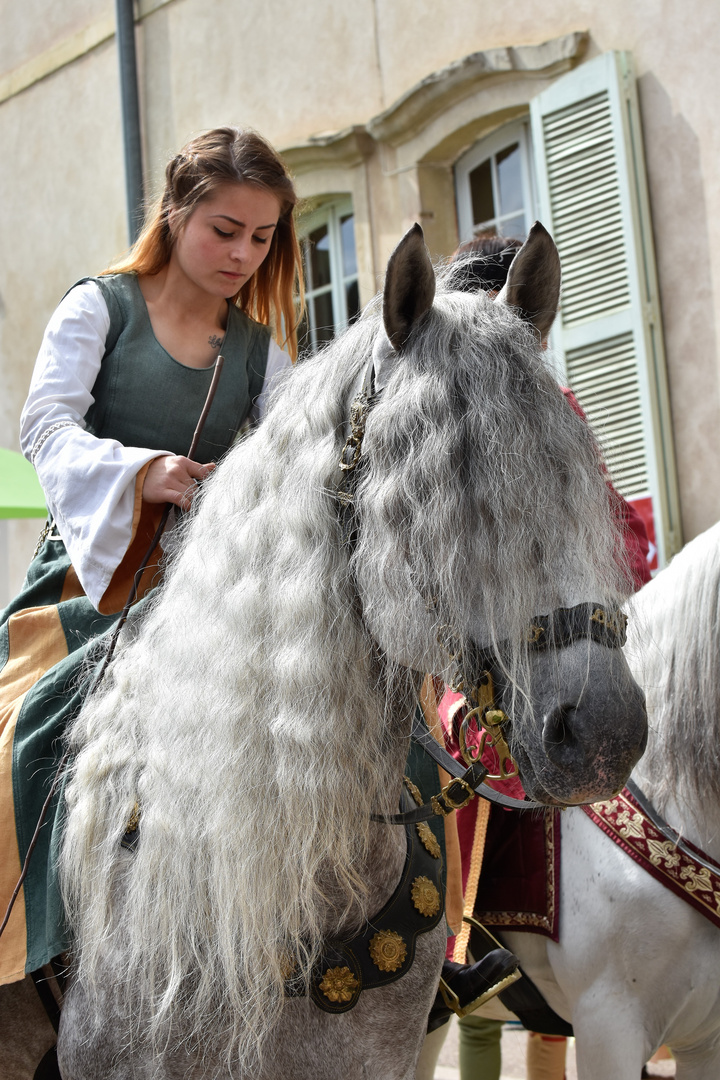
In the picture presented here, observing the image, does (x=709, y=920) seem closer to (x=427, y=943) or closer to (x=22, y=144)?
(x=427, y=943)

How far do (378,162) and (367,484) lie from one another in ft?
19.3

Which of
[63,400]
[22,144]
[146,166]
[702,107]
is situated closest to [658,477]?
[702,107]

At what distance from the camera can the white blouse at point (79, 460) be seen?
179cm

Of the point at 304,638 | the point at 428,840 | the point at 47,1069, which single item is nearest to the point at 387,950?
the point at 428,840

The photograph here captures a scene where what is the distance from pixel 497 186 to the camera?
6578mm

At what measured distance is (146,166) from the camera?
8133 millimetres

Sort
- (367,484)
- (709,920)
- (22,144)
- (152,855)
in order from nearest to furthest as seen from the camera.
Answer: (367,484)
(152,855)
(709,920)
(22,144)

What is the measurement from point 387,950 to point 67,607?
840 mm

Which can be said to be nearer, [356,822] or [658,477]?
[356,822]

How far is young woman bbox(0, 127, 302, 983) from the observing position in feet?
5.89

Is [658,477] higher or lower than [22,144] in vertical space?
lower

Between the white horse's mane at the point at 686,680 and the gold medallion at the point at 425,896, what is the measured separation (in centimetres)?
84

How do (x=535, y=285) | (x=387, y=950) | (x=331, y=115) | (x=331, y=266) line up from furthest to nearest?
1. (x=331, y=266)
2. (x=331, y=115)
3. (x=387, y=950)
4. (x=535, y=285)

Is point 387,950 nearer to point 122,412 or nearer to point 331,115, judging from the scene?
point 122,412
